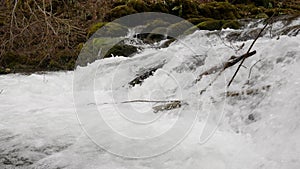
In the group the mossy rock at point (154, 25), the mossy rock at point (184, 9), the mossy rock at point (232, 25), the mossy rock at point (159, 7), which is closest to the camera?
the mossy rock at point (232, 25)

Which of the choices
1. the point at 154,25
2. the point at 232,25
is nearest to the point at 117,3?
the point at 154,25

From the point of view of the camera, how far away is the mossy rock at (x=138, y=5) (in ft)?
31.2

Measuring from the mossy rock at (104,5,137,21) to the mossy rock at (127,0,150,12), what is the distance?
3.8 inches

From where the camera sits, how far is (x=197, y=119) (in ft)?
9.39

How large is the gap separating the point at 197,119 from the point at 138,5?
730 cm

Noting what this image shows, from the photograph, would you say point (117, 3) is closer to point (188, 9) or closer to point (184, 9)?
point (184, 9)

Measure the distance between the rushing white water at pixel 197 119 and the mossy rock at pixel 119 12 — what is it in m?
5.37

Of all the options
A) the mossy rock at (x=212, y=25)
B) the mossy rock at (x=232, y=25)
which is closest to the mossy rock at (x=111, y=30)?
the mossy rock at (x=212, y=25)

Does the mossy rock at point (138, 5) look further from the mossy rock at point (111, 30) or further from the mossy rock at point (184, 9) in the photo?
the mossy rock at point (111, 30)

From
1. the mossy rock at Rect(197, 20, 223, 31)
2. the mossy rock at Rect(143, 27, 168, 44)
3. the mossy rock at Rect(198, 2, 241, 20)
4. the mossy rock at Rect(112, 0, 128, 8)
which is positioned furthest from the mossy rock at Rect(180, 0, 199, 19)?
the mossy rock at Rect(197, 20, 223, 31)

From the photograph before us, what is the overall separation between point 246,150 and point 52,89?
371 cm

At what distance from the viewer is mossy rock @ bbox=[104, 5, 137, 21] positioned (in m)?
9.32

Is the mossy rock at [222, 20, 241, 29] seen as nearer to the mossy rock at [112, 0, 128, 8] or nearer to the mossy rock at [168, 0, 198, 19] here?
the mossy rock at [168, 0, 198, 19]

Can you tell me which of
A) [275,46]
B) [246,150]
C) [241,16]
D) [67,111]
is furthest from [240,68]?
[241,16]
